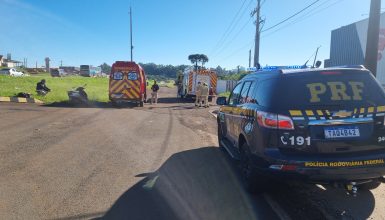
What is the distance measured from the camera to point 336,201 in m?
5.43

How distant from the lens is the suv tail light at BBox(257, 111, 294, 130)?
484 cm

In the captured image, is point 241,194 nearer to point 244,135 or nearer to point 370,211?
point 244,135

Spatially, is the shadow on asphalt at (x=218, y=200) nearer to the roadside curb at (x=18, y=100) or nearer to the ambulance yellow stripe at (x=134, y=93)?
the ambulance yellow stripe at (x=134, y=93)

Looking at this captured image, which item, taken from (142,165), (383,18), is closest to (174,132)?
(142,165)

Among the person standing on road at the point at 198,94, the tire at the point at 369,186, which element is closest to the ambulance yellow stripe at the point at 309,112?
the tire at the point at 369,186

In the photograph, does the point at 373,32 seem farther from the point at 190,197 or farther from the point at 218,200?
the point at 190,197

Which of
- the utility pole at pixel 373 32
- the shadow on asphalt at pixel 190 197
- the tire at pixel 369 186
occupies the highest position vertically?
the utility pole at pixel 373 32

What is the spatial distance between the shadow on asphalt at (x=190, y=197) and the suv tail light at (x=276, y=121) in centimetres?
114

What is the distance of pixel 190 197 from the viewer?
18.1ft

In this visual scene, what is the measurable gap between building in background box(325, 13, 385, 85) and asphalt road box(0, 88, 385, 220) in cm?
2192

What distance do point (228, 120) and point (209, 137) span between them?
3692mm

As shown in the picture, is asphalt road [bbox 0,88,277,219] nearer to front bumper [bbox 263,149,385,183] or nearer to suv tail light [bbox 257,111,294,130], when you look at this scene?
front bumper [bbox 263,149,385,183]

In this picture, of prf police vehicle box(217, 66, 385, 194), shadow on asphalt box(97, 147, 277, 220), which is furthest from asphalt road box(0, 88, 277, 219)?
prf police vehicle box(217, 66, 385, 194)

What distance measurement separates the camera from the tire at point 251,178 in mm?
5457
